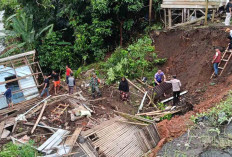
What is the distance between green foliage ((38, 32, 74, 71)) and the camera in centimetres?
1603

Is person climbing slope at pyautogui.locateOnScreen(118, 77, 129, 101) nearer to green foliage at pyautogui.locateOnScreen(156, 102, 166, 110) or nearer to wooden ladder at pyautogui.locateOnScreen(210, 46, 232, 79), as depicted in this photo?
green foliage at pyautogui.locateOnScreen(156, 102, 166, 110)

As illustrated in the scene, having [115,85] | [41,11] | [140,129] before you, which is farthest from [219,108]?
[41,11]

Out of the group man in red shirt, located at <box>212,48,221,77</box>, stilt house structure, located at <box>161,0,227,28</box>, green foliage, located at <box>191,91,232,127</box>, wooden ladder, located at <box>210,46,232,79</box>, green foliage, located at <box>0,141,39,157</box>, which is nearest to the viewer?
green foliage, located at <box>191,91,232,127</box>

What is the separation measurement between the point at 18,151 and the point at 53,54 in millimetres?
8918

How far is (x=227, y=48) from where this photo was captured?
1155cm

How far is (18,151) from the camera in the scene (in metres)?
8.17

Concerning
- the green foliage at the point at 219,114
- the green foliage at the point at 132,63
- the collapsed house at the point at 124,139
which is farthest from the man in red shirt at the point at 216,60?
the collapsed house at the point at 124,139

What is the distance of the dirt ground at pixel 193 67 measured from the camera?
30.1 ft

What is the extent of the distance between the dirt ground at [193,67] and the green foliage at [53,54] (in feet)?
18.8

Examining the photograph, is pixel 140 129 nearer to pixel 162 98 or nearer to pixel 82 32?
pixel 162 98

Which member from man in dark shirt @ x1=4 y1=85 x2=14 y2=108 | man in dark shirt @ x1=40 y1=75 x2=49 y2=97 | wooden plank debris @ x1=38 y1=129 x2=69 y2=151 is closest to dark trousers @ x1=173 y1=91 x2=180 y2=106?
wooden plank debris @ x1=38 y1=129 x2=69 y2=151

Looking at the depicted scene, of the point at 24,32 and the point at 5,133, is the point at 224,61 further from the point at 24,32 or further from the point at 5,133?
the point at 24,32

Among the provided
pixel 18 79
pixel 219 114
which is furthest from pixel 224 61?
pixel 18 79

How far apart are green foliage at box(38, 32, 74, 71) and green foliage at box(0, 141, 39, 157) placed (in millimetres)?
8111
